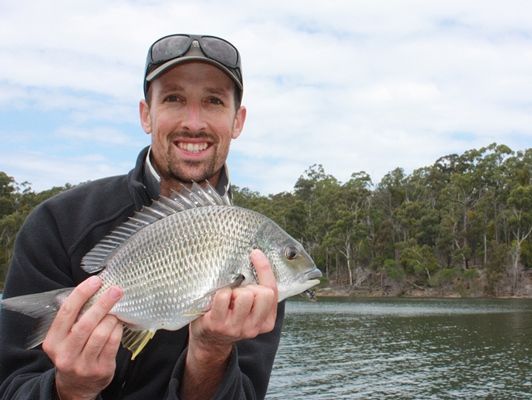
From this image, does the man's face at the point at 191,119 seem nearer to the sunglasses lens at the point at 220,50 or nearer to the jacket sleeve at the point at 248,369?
the sunglasses lens at the point at 220,50

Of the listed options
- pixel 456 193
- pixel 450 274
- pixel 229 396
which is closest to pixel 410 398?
pixel 229 396

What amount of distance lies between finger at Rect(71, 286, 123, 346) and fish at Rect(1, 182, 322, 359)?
11 centimetres

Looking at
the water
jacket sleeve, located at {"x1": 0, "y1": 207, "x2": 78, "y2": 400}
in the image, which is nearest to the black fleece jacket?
jacket sleeve, located at {"x1": 0, "y1": 207, "x2": 78, "y2": 400}

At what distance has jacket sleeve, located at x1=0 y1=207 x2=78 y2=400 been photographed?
3861 mm

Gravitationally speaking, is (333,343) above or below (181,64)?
below

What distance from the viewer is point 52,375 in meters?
3.46

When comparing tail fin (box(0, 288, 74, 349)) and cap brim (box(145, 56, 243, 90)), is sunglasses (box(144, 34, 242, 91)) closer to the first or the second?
cap brim (box(145, 56, 243, 90))

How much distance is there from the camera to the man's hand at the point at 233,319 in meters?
3.32

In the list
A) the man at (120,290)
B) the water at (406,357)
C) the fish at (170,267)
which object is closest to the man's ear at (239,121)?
the man at (120,290)

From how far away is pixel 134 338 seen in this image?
11.5ft

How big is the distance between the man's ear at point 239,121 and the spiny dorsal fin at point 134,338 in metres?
1.71

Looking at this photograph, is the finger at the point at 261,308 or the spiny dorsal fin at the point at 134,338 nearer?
the finger at the point at 261,308

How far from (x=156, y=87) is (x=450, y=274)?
97.3 m

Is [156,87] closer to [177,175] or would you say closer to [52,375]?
[177,175]
